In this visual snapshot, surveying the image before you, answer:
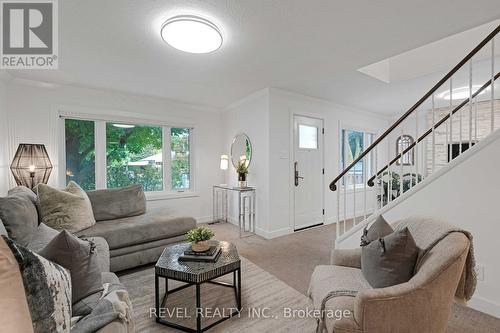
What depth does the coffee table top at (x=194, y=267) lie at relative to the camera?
1.62 m

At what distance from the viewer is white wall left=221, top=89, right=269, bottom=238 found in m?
3.67

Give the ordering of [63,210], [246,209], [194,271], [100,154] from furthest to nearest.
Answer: [246,209] < [100,154] < [63,210] < [194,271]

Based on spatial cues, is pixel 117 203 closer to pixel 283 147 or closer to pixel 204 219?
pixel 204 219

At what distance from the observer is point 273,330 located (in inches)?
65.6

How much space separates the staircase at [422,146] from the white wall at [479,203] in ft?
0.17

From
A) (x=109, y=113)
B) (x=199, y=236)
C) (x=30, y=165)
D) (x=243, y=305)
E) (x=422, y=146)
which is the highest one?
(x=109, y=113)

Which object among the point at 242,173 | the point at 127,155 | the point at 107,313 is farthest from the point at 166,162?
the point at 107,313

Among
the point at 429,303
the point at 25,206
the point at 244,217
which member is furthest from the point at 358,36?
the point at 25,206

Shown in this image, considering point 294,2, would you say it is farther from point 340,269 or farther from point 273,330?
point 273,330

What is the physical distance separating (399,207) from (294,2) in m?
2.04

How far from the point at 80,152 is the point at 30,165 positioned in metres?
0.74

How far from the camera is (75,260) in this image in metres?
1.10

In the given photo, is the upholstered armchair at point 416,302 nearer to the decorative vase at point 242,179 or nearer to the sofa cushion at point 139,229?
the sofa cushion at point 139,229

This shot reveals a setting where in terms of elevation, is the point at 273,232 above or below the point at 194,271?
below
